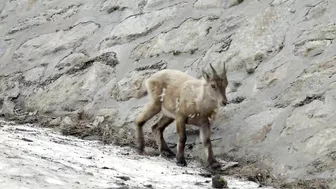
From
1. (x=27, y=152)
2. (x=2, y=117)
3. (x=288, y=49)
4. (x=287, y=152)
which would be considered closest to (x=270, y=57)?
(x=288, y=49)

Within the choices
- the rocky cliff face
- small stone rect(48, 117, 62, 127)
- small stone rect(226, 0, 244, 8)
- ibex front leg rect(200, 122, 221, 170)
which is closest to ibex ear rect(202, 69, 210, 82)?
the rocky cliff face

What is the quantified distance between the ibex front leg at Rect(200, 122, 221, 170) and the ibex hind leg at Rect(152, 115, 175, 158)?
415 mm

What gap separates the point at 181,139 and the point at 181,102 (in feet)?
1.30

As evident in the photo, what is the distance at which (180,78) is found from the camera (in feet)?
20.5

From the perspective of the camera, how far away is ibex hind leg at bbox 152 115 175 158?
615cm

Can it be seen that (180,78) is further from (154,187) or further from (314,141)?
(154,187)

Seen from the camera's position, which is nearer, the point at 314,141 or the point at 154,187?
the point at 154,187

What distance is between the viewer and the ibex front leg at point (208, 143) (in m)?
5.47

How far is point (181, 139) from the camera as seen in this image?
5945 millimetres

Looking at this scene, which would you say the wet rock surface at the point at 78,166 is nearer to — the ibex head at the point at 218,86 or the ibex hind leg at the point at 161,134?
the ibex hind leg at the point at 161,134

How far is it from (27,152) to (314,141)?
2.26 metres

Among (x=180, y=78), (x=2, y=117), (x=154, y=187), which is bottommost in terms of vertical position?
(x=2, y=117)

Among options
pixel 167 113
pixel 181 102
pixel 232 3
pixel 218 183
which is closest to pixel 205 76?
pixel 181 102

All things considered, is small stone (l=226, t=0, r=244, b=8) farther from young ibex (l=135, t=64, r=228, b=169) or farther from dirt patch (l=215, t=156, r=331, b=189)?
dirt patch (l=215, t=156, r=331, b=189)
